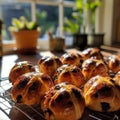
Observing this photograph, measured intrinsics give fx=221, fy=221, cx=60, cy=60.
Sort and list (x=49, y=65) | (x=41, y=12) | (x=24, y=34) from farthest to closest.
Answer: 1. (x=41, y=12)
2. (x=24, y=34)
3. (x=49, y=65)

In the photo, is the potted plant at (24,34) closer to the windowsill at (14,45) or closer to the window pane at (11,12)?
the windowsill at (14,45)

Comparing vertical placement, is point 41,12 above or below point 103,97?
above

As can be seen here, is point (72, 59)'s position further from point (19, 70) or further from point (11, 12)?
point (11, 12)

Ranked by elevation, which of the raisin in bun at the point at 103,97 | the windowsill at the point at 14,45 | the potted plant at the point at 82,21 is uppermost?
the potted plant at the point at 82,21

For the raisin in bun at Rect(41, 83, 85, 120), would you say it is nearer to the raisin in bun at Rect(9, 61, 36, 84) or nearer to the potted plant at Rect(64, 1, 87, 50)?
the raisin in bun at Rect(9, 61, 36, 84)

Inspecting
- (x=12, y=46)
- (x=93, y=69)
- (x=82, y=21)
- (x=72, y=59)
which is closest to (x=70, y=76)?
(x=93, y=69)

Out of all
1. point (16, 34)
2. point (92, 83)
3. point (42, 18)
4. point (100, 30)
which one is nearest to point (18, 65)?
point (92, 83)

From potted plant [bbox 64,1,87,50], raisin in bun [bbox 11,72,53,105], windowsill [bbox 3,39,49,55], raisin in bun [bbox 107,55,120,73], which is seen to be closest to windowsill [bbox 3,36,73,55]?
windowsill [bbox 3,39,49,55]

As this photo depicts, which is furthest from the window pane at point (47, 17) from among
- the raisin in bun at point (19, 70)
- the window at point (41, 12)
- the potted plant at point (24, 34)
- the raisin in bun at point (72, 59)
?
the raisin in bun at point (19, 70)
